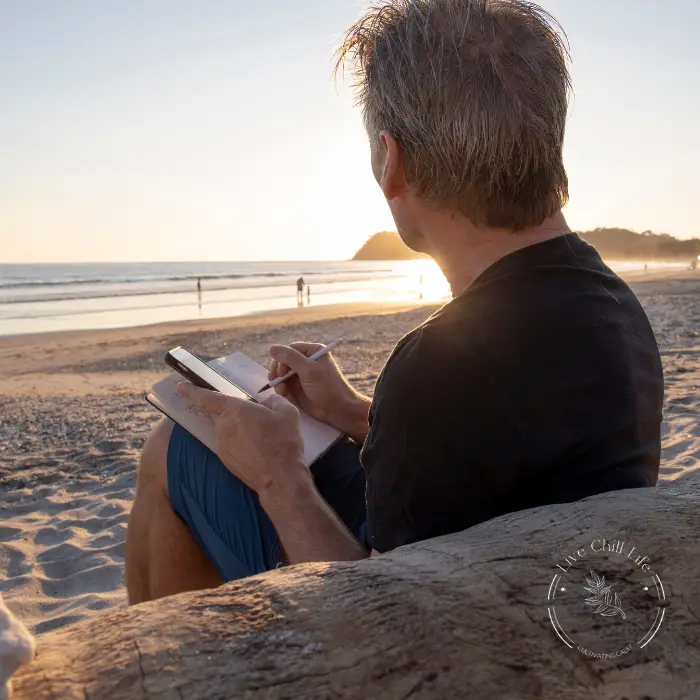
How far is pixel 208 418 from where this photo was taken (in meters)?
2.03

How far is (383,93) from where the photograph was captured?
1.64 meters

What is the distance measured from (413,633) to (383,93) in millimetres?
1240

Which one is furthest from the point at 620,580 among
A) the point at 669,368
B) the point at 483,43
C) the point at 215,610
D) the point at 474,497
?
the point at 669,368

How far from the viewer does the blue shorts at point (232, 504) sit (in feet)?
6.04

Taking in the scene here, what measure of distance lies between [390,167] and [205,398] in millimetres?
824

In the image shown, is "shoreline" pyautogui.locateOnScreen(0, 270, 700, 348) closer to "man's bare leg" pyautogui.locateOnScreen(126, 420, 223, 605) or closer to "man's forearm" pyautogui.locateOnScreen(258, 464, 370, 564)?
"man's bare leg" pyautogui.locateOnScreen(126, 420, 223, 605)

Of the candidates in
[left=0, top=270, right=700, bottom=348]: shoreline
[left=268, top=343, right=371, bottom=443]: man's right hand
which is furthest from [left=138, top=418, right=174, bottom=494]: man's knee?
[left=0, top=270, right=700, bottom=348]: shoreline

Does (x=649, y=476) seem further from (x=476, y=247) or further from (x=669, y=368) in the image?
(x=669, y=368)

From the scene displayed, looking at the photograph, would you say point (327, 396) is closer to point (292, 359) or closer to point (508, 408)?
point (292, 359)

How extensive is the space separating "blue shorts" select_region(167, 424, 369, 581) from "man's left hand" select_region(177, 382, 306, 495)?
0.10 metres

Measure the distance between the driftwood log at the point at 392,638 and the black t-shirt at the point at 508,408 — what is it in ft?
0.65

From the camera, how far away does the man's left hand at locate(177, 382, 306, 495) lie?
1.80 m

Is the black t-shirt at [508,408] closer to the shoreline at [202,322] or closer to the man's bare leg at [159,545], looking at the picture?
the man's bare leg at [159,545]
